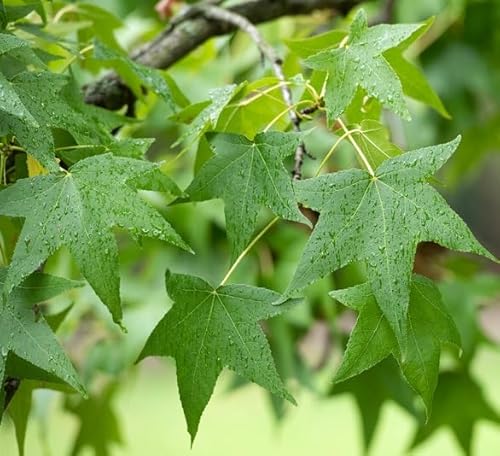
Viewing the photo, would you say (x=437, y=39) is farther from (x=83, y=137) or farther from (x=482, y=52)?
(x=83, y=137)

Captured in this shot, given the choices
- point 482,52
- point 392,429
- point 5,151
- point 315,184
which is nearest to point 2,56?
point 5,151

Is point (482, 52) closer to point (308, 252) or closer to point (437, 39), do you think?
point (437, 39)

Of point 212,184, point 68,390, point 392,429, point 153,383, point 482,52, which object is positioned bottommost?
point 153,383

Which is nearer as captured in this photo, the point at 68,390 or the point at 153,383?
the point at 68,390

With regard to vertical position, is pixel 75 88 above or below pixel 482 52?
above

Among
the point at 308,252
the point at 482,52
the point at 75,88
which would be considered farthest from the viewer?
the point at 482,52

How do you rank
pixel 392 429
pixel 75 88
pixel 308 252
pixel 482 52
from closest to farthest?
pixel 308 252
pixel 75 88
pixel 482 52
pixel 392 429

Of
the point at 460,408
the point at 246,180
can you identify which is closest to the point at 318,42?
the point at 246,180
